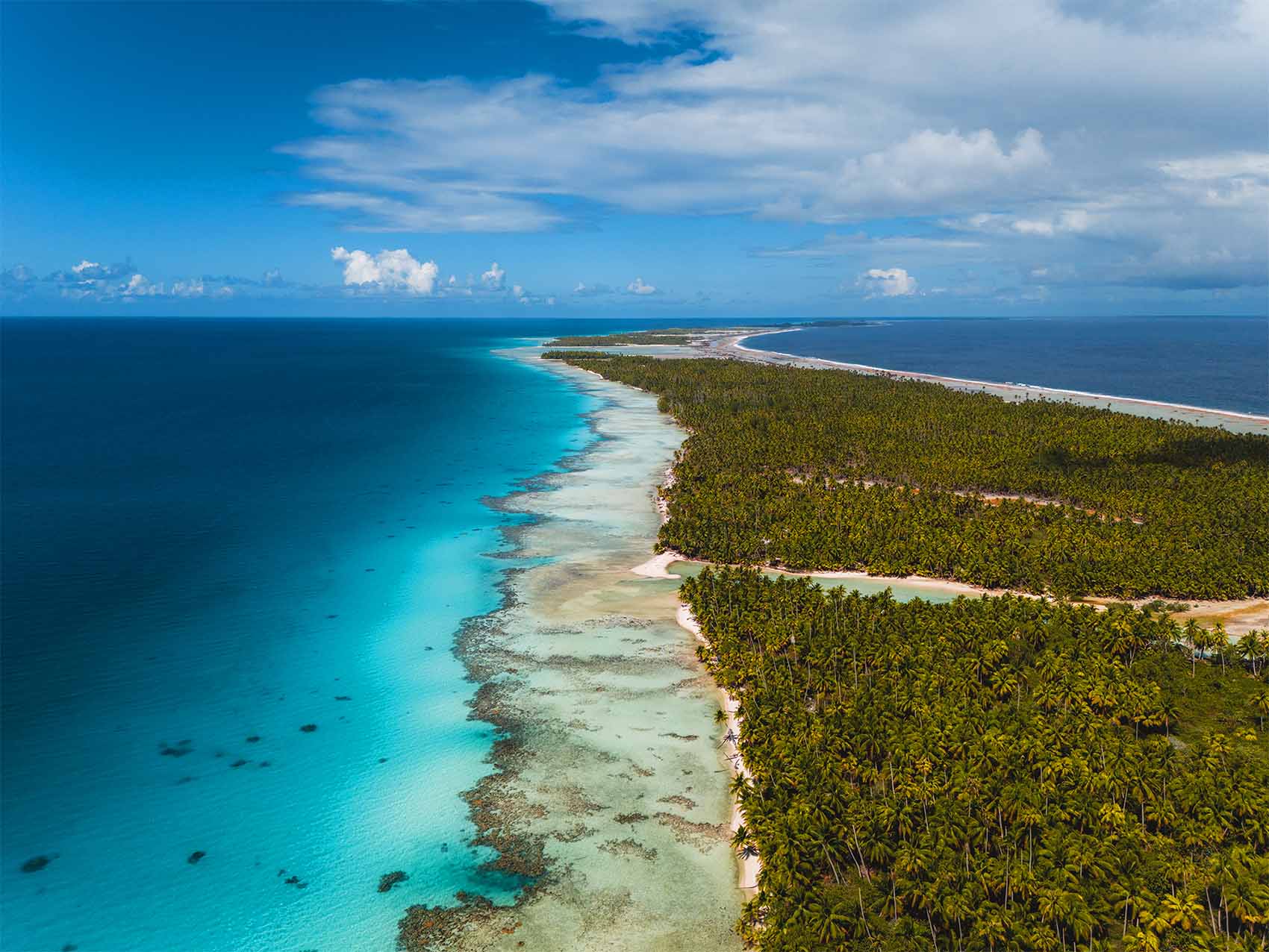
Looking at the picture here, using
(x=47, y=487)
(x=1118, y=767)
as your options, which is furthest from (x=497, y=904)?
(x=47, y=487)

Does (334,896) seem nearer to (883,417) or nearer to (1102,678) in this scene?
(1102,678)

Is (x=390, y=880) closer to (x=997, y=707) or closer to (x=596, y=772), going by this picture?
(x=596, y=772)

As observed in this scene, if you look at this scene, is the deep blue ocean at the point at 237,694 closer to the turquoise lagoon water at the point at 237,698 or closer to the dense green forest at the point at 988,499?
the turquoise lagoon water at the point at 237,698

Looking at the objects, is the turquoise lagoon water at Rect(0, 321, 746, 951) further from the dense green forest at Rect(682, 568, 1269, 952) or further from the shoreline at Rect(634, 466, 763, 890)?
the dense green forest at Rect(682, 568, 1269, 952)

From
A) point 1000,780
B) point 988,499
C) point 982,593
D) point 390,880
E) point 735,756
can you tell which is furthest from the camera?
point 988,499

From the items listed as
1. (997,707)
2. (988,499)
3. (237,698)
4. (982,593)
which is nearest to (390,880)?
(237,698)

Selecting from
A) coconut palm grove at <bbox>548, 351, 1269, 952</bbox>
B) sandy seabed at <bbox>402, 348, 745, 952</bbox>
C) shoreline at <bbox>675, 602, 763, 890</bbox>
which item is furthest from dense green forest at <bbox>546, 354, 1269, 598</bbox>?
sandy seabed at <bbox>402, 348, 745, 952</bbox>
